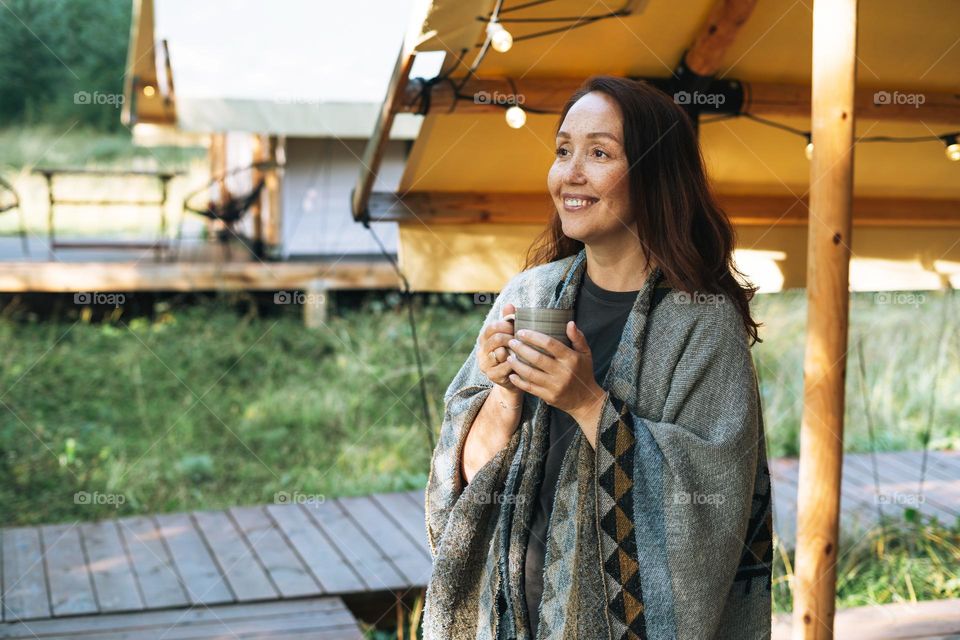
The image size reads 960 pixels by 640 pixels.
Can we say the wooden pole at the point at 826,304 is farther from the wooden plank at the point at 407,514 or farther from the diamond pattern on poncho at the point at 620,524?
the wooden plank at the point at 407,514

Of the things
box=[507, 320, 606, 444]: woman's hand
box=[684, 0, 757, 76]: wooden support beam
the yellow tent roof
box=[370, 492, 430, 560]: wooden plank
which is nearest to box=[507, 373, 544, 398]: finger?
box=[507, 320, 606, 444]: woman's hand

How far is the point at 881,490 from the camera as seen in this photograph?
544 cm

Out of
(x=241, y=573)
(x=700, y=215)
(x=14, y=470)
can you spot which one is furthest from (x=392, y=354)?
(x=700, y=215)

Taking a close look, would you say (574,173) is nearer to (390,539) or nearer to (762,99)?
(762,99)

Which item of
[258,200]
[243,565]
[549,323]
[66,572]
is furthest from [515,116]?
[258,200]

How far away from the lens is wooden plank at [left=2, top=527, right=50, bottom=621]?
3957 mm

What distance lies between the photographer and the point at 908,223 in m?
Result: 4.26

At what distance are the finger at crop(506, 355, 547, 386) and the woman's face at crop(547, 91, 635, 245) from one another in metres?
0.26

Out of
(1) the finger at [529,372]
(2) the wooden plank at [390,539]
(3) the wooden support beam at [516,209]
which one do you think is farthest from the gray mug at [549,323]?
(2) the wooden plank at [390,539]

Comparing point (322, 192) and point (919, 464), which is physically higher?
→ point (322, 192)

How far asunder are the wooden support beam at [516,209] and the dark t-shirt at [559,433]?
2.11 metres

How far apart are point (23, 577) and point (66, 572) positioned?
0.17m

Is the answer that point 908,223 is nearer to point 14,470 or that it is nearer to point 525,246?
point 525,246

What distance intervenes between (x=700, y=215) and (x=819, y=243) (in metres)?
0.78
